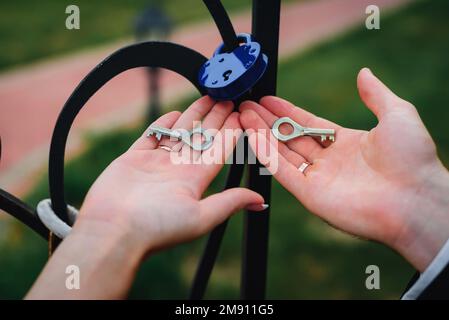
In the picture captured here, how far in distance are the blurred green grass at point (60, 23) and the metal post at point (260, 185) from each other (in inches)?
148

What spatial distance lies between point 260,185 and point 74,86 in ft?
11.9

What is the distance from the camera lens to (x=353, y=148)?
4.34 feet

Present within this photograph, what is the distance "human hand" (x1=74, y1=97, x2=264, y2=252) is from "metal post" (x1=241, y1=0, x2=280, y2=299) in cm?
9

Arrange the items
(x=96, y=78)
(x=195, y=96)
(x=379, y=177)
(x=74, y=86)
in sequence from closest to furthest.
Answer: (x=96, y=78) → (x=379, y=177) → (x=195, y=96) → (x=74, y=86)

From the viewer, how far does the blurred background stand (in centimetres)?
230

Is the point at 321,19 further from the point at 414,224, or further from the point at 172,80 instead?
the point at 414,224

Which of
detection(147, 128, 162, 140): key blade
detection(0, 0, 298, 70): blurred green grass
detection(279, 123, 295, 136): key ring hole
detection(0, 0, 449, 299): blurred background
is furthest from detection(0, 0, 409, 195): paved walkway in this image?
detection(279, 123, 295, 136): key ring hole

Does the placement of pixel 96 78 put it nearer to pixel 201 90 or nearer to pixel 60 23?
pixel 201 90

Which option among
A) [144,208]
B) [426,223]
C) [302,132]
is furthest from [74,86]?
[426,223]

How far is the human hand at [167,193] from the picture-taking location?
1.09 meters

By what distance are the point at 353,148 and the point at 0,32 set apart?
5134 millimetres

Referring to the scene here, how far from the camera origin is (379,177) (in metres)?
1.24

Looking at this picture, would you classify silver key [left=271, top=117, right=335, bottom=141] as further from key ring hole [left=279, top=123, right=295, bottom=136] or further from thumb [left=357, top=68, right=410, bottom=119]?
thumb [left=357, top=68, right=410, bottom=119]

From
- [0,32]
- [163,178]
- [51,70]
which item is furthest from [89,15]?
[163,178]
